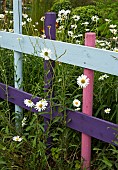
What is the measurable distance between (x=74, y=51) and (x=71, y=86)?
356 millimetres

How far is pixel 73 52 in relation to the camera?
2.61 meters

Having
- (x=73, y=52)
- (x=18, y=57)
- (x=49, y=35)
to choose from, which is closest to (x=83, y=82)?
(x=73, y=52)

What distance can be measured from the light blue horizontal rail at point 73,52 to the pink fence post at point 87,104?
0.19ft

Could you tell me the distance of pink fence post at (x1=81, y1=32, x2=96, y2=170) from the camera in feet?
8.30

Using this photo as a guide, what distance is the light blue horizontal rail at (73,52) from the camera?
2400 millimetres

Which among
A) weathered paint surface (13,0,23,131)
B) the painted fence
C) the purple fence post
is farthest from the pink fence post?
weathered paint surface (13,0,23,131)

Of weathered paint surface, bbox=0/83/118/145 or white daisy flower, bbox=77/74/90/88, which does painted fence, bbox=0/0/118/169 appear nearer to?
weathered paint surface, bbox=0/83/118/145

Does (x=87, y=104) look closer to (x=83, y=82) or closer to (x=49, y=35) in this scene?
(x=83, y=82)

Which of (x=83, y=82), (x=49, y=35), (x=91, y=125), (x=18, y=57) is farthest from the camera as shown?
(x=18, y=57)

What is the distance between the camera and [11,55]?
356 cm

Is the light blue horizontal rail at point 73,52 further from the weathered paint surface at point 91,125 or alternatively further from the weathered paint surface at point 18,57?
the weathered paint surface at point 91,125

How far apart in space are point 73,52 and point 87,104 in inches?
13.8

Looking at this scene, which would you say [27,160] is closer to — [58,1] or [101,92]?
[101,92]

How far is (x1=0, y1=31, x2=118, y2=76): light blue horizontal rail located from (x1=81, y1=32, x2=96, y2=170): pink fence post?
6cm
